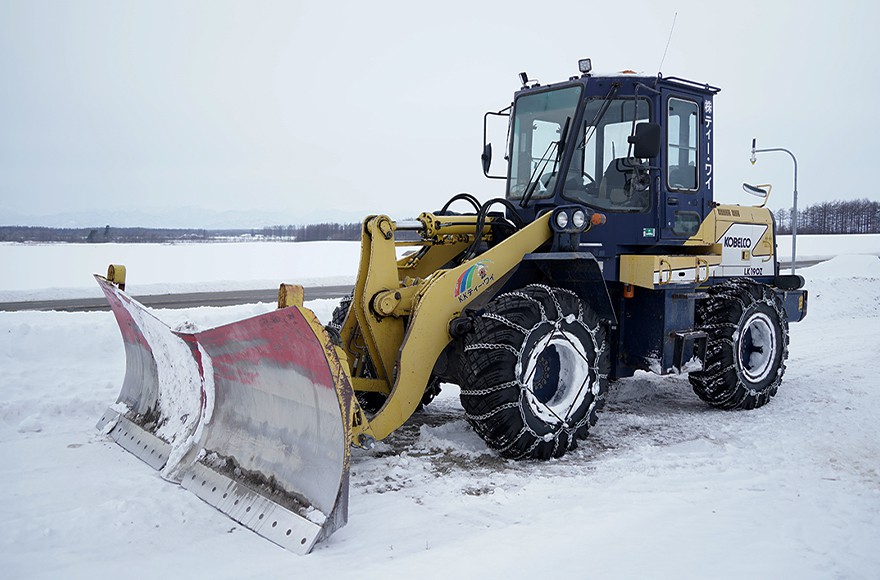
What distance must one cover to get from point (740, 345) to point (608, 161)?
7.46ft

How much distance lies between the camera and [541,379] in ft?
17.8

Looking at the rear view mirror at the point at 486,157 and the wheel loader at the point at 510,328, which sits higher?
the rear view mirror at the point at 486,157

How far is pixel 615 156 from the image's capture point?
6.16 m

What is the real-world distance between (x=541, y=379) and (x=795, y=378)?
A: 180 inches

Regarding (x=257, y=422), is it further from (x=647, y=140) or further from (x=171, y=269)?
(x=171, y=269)

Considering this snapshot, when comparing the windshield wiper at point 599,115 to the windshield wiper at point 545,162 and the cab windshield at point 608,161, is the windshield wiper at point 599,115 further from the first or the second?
the windshield wiper at point 545,162

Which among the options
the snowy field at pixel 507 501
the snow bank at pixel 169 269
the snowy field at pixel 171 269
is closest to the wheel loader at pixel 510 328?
the snowy field at pixel 507 501

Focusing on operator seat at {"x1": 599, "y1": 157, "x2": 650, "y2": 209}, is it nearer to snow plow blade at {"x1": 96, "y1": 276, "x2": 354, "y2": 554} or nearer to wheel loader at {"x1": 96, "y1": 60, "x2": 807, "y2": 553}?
wheel loader at {"x1": 96, "y1": 60, "x2": 807, "y2": 553}

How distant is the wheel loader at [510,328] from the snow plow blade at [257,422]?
0.01 m

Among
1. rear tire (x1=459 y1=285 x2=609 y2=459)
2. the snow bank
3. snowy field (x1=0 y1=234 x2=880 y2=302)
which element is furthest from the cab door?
the snow bank

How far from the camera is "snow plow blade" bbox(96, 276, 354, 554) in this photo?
153 inches

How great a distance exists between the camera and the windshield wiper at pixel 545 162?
20.2 feet

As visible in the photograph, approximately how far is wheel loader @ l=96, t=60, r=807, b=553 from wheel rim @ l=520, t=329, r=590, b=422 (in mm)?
15

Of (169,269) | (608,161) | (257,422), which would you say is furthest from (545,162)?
(169,269)
